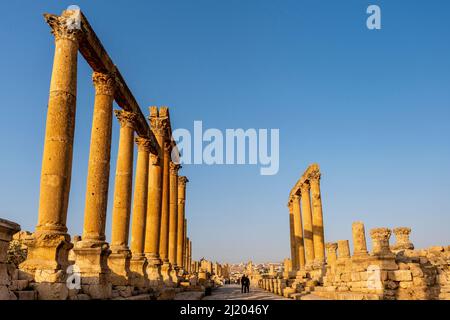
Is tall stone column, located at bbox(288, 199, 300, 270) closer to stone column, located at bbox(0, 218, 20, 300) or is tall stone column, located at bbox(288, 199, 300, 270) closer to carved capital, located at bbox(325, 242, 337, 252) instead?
carved capital, located at bbox(325, 242, 337, 252)

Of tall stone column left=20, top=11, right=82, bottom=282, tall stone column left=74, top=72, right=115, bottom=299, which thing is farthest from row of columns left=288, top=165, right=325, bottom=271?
Answer: tall stone column left=20, top=11, right=82, bottom=282

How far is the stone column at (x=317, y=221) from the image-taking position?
3028 centimetres

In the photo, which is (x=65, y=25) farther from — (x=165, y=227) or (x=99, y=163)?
(x=165, y=227)

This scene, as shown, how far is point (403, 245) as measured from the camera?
27781 millimetres

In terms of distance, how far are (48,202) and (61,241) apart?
4.10 feet

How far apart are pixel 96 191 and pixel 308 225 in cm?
2393

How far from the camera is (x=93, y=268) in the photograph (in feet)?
39.3

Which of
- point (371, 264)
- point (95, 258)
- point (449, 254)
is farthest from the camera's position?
point (449, 254)

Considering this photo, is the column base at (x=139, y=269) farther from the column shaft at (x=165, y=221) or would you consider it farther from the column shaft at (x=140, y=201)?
the column shaft at (x=165, y=221)

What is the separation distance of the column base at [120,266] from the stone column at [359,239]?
1016 centimetres

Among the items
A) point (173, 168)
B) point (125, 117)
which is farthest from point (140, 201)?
point (173, 168)

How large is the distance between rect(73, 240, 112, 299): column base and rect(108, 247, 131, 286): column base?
7.67 ft
